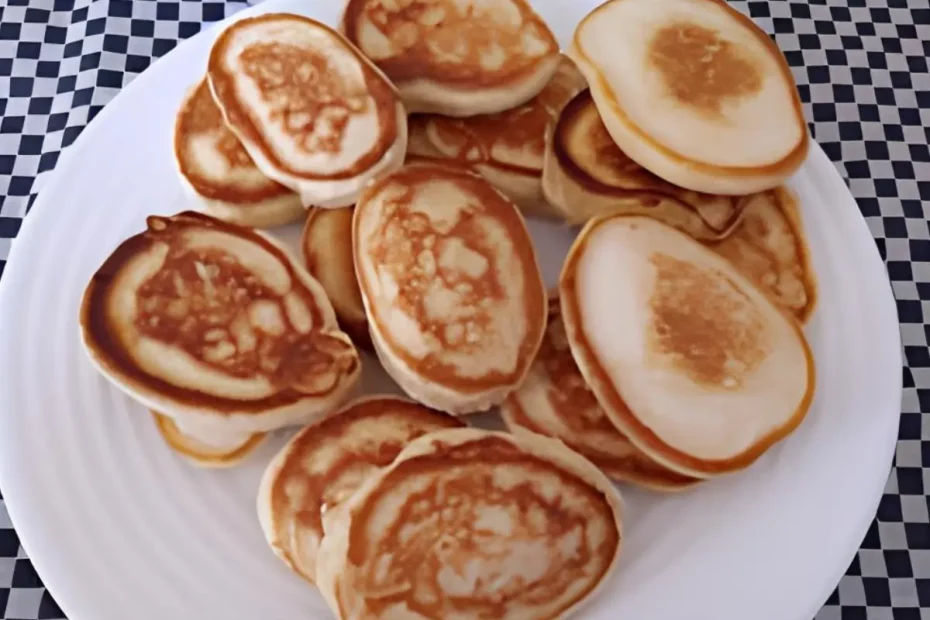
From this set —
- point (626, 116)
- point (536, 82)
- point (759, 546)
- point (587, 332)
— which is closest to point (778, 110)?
point (626, 116)

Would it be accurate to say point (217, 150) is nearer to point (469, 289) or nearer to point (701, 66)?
point (469, 289)

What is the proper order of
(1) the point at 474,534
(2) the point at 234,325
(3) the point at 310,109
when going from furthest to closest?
1. (3) the point at 310,109
2. (2) the point at 234,325
3. (1) the point at 474,534

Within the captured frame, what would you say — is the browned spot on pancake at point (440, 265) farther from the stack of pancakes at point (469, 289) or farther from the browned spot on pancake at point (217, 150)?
the browned spot on pancake at point (217, 150)

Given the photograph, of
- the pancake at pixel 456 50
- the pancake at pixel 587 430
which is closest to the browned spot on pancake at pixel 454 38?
the pancake at pixel 456 50

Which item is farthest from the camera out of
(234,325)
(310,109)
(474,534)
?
(310,109)

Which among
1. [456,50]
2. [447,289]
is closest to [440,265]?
[447,289]

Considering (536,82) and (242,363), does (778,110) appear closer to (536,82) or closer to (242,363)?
(536,82)

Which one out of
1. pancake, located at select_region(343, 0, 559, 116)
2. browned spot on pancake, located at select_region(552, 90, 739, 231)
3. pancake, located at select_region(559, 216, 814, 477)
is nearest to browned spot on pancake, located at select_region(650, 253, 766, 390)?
pancake, located at select_region(559, 216, 814, 477)
